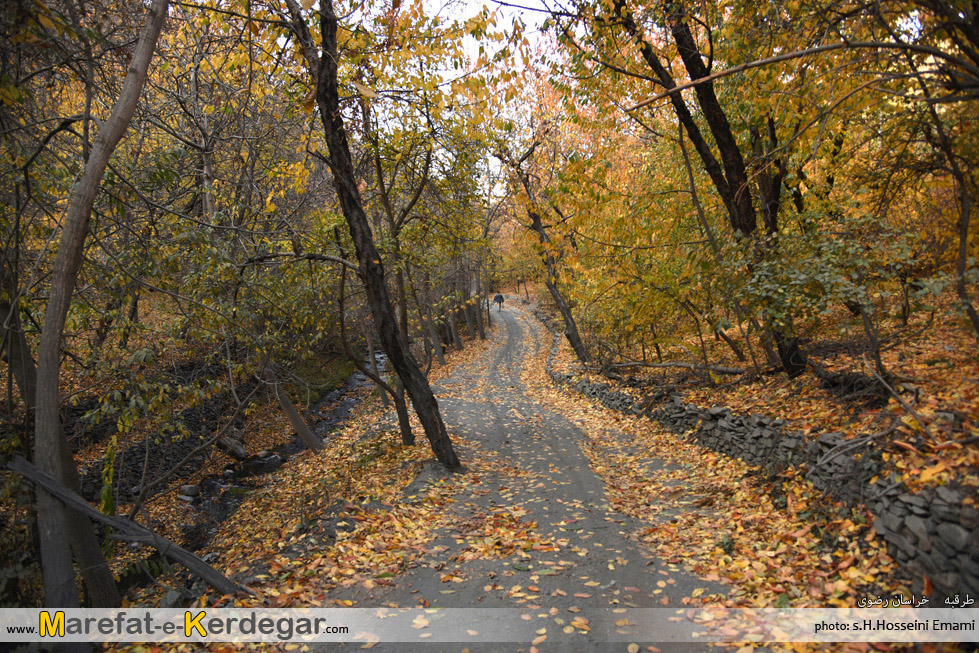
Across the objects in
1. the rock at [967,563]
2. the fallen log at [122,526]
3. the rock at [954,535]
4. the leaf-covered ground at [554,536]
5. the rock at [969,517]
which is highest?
the fallen log at [122,526]

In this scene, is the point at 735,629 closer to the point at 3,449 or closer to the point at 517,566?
the point at 517,566

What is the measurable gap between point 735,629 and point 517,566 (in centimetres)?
205

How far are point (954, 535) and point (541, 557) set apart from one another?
3394 mm

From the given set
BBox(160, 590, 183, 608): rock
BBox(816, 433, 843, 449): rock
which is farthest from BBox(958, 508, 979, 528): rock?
BBox(160, 590, 183, 608): rock

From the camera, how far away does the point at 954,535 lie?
3371mm

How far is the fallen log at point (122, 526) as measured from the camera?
364 centimetres

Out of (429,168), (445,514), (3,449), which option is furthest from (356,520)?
(429,168)

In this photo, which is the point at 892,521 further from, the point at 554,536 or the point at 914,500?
the point at 554,536

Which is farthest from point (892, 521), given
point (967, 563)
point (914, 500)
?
point (967, 563)

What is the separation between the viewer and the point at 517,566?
193 inches

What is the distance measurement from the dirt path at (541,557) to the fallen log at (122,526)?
1.18 m

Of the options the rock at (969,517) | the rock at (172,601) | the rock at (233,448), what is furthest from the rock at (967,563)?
the rock at (233,448)

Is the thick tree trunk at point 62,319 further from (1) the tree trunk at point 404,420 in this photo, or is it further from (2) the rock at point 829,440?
(2) the rock at point 829,440

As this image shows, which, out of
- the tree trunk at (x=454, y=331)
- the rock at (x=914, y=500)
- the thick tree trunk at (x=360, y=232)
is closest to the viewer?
the rock at (x=914, y=500)
